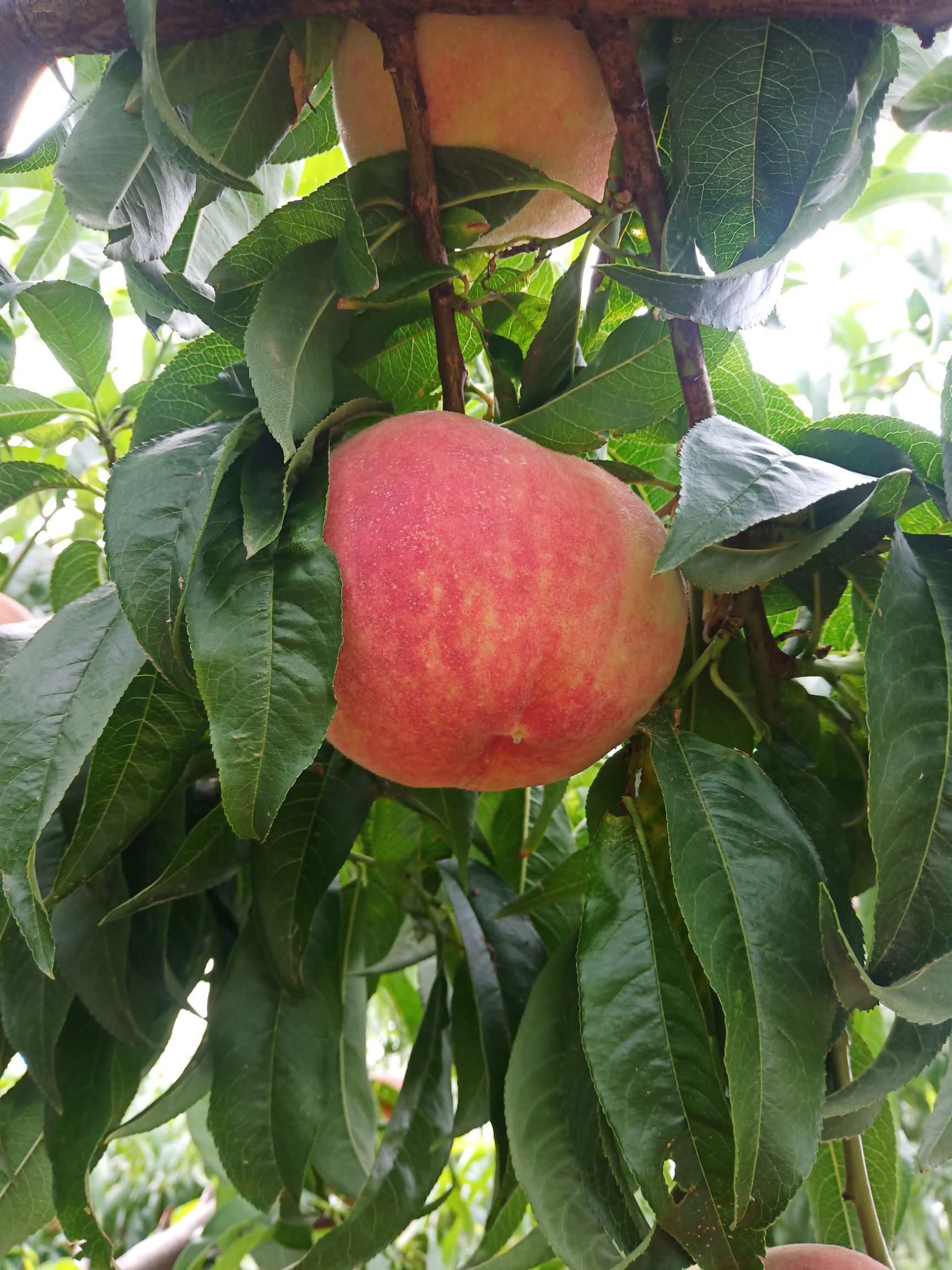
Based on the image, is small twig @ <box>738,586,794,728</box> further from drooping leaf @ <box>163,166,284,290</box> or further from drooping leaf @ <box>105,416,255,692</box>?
drooping leaf @ <box>163,166,284,290</box>

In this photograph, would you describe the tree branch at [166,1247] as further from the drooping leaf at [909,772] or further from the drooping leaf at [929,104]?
the drooping leaf at [929,104]

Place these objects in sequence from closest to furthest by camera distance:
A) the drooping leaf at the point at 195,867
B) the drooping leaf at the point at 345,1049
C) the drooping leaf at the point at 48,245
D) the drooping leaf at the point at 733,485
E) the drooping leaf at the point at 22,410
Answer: the drooping leaf at the point at 733,485 < the drooping leaf at the point at 195,867 < the drooping leaf at the point at 345,1049 < the drooping leaf at the point at 22,410 < the drooping leaf at the point at 48,245

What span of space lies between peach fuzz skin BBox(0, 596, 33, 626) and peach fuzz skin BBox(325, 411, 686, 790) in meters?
0.57

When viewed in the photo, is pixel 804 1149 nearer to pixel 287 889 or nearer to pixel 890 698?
pixel 890 698

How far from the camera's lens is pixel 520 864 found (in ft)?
3.17

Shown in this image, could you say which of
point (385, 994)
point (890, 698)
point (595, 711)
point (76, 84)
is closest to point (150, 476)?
point (595, 711)

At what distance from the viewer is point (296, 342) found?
59 cm

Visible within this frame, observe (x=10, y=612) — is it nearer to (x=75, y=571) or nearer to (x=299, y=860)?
(x=75, y=571)

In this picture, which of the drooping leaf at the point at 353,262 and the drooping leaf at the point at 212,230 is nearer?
the drooping leaf at the point at 353,262

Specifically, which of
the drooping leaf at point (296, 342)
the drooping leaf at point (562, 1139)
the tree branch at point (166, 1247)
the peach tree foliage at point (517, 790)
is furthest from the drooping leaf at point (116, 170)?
the tree branch at point (166, 1247)

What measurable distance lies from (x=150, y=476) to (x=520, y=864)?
0.55 metres

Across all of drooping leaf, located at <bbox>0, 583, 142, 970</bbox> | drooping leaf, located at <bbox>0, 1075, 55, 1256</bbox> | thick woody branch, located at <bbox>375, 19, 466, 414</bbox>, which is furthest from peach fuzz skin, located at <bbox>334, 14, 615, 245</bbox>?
drooping leaf, located at <bbox>0, 1075, 55, 1256</bbox>

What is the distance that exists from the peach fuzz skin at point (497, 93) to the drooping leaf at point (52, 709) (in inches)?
14.3

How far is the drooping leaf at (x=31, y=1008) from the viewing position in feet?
2.36
